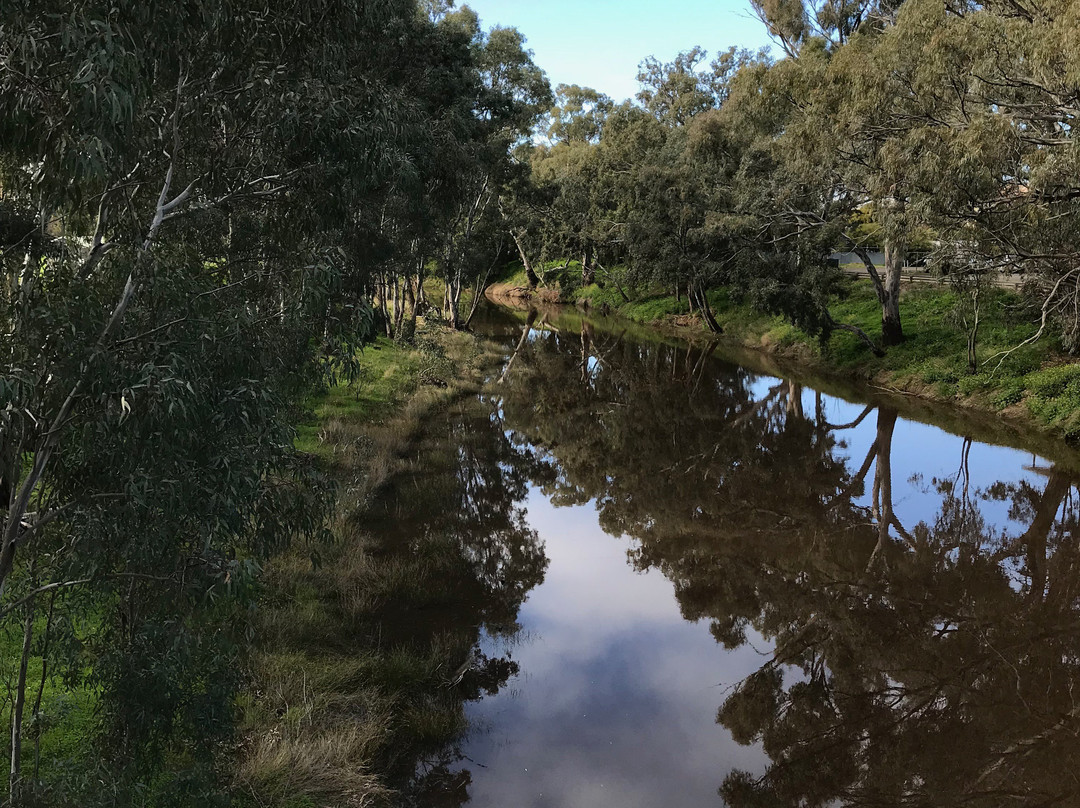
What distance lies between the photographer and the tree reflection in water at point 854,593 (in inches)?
296

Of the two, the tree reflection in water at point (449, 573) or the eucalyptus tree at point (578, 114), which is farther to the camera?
the eucalyptus tree at point (578, 114)

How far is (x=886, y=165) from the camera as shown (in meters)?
17.4

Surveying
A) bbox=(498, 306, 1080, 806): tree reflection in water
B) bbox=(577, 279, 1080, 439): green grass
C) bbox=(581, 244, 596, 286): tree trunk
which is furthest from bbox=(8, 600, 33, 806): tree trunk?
bbox=(581, 244, 596, 286): tree trunk

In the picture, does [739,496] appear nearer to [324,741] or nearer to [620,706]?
[620,706]

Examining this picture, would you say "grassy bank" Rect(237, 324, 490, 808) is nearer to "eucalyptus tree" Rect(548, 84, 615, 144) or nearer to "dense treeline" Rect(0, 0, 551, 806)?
"dense treeline" Rect(0, 0, 551, 806)

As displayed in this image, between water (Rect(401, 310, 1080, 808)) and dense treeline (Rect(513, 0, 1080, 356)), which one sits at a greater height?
dense treeline (Rect(513, 0, 1080, 356))

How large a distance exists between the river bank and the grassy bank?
15.7m

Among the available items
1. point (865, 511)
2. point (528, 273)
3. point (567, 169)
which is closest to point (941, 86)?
point (865, 511)

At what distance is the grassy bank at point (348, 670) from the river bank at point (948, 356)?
51.4 ft

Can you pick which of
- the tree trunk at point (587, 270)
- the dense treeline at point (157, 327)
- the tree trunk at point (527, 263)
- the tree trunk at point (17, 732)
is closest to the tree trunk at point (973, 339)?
the dense treeline at point (157, 327)

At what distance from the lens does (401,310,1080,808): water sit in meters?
7.40

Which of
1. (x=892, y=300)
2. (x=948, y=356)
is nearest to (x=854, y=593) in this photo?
(x=948, y=356)

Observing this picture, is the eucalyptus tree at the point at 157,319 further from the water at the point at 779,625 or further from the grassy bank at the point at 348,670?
the water at the point at 779,625

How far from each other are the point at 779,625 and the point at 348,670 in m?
5.43
